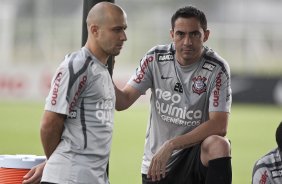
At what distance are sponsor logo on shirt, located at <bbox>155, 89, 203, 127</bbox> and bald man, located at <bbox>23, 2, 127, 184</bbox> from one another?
2.73ft

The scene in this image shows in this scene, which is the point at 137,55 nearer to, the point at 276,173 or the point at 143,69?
the point at 143,69

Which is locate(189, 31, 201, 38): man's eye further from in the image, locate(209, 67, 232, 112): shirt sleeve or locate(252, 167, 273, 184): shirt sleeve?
locate(252, 167, 273, 184): shirt sleeve

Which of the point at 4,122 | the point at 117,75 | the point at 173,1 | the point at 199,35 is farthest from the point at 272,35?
the point at 199,35

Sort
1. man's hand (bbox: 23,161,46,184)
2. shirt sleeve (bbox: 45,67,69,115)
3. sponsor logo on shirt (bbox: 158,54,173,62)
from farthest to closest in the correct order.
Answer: sponsor logo on shirt (bbox: 158,54,173,62), man's hand (bbox: 23,161,46,184), shirt sleeve (bbox: 45,67,69,115)

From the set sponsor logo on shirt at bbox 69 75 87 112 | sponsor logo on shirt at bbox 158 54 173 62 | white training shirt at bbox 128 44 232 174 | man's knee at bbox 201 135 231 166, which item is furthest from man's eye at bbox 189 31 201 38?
sponsor logo on shirt at bbox 69 75 87 112

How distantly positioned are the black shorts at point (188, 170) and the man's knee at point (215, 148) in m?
0.10

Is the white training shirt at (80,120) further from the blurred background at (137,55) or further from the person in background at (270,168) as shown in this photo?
the blurred background at (137,55)

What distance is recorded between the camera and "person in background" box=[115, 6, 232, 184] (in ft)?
15.5

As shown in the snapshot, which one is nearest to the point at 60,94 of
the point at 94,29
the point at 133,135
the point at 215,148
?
the point at 94,29

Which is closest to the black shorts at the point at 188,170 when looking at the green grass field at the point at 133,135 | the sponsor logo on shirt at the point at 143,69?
the sponsor logo on shirt at the point at 143,69

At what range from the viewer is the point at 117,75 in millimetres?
19266

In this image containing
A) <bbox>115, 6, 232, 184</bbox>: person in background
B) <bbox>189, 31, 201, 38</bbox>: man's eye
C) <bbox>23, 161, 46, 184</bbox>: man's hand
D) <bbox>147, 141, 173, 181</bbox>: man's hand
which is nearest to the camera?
<bbox>23, 161, 46, 184</bbox>: man's hand

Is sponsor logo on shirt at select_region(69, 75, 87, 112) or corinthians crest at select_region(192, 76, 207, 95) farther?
corinthians crest at select_region(192, 76, 207, 95)

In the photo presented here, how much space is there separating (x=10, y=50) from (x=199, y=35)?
18.2 metres
